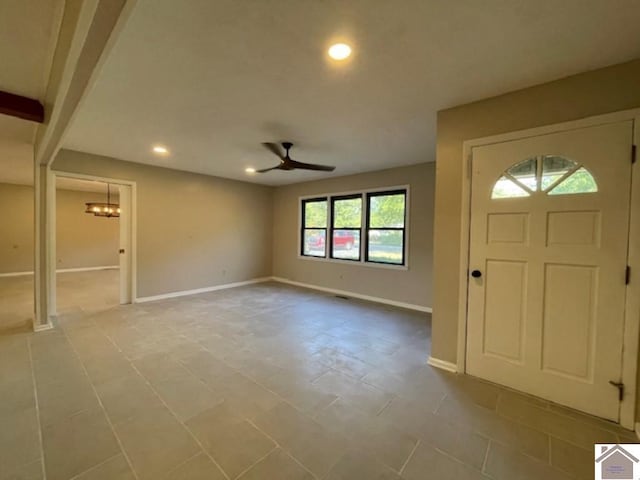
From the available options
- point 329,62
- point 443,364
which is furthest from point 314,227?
point 329,62

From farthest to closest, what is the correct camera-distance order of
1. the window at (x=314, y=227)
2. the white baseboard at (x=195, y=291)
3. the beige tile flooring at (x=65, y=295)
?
the window at (x=314, y=227)
the white baseboard at (x=195, y=291)
the beige tile flooring at (x=65, y=295)

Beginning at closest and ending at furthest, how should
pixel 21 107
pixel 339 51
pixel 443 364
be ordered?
pixel 339 51, pixel 21 107, pixel 443 364

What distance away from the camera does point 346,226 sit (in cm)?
592

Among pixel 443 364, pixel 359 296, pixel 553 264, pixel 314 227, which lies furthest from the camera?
pixel 314 227

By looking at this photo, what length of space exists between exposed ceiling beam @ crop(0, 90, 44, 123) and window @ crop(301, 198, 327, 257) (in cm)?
467

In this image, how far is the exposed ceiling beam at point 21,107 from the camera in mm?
2504

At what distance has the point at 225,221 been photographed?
20.6 ft

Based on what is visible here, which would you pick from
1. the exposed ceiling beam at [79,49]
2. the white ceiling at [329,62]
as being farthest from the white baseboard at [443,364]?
the exposed ceiling beam at [79,49]

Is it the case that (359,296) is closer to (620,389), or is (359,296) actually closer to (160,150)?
(620,389)

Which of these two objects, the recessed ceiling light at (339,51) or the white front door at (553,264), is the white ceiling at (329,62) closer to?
the recessed ceiling light at (339,51)

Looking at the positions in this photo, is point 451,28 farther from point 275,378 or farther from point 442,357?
point 275,378

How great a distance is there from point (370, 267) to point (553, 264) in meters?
3.36

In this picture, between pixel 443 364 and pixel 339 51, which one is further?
pixel 443 364
